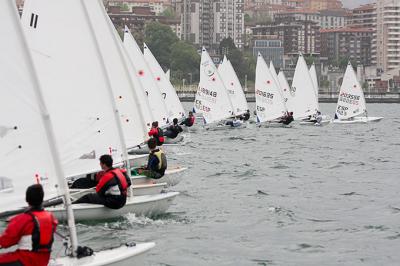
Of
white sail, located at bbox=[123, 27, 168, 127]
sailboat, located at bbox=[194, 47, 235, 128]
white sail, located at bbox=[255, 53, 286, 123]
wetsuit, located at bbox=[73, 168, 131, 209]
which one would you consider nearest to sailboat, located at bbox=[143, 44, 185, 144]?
white sail, located at bbox=[123, 27, 168, 127]

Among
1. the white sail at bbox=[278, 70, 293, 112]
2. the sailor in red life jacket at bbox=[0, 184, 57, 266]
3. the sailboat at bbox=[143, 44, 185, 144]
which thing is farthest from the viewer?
the white sail at bbox=[278, 70, 293, 112]

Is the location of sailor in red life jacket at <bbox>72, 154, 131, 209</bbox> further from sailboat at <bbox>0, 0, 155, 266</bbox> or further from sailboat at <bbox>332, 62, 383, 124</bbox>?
sailboat at <bbox>332, 62, 383, 124</bbox>

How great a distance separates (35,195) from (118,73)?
9.48m

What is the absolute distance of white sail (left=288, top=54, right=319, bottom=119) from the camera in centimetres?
5284

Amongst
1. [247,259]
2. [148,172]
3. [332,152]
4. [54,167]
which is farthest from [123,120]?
[332,152]

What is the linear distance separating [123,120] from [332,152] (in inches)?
637

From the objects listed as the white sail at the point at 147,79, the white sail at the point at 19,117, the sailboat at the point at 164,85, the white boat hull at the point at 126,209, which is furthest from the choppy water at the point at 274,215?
the sailboat at the point at 164,85

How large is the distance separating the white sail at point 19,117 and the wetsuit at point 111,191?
312 centimetres

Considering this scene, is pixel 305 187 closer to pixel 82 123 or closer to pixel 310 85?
pixel 82 123

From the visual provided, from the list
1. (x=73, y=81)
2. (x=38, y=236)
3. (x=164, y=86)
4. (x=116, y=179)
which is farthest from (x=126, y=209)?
(x=164, y=86)

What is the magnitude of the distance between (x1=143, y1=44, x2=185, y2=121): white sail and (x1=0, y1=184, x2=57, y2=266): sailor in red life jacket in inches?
1113

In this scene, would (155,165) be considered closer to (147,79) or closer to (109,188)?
(109,188)

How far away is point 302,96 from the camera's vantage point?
52.9 meters

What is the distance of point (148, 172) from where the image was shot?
1805 cm
